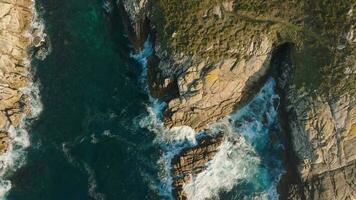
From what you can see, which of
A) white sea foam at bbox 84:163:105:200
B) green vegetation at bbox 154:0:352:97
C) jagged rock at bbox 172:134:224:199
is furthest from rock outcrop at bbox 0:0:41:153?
jagged rock at bbox 172:134:224:199

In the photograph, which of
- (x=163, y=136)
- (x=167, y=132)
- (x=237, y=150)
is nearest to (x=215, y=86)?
(x=167, y=132)

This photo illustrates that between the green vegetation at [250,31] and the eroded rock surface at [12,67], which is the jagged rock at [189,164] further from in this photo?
the eroded rock surface at [12,67]

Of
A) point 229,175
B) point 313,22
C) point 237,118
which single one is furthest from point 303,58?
point 229,175

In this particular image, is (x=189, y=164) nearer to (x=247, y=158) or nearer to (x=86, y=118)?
(x=247, y=158)

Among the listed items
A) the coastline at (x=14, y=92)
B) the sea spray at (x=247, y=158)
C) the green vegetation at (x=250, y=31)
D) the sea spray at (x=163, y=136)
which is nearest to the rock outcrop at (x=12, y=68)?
the coastline at (x=14, y=92)

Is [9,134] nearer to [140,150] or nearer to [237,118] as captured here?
[140,150]

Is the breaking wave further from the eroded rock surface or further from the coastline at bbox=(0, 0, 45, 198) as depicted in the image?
the eroded rock surface
